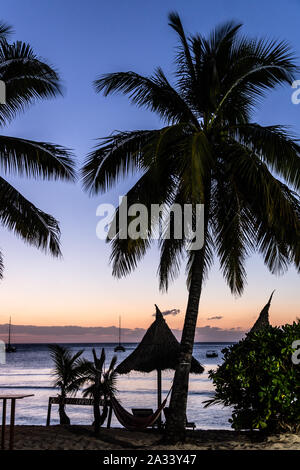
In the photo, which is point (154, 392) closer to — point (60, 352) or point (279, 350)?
point (60, 352)

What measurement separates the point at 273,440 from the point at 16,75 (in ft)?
26.0

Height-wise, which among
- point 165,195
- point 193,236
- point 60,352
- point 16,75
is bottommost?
point 60,352

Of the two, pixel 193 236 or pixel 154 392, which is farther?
pixel 154 392

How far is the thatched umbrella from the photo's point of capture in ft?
41.6

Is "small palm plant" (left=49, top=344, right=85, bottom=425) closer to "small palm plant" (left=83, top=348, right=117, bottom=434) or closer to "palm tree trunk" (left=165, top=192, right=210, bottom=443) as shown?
"small palm plant" (left=83, top=348, right=117, bottom=434)

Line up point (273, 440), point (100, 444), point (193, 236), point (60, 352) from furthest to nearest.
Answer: point (60, 352)
point (193, 236)
point (100, 444)
point (273, 440)

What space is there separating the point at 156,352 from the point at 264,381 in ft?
15.4

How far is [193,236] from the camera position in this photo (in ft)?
36.1

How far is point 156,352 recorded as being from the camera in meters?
12.7

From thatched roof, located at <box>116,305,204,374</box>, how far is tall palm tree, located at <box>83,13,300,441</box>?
259 centimetres

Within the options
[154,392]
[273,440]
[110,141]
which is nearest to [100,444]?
[273,440]

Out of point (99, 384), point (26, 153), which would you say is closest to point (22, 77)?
point (26, 153)

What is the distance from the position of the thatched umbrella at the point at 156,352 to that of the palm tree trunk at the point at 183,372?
10.5 ft

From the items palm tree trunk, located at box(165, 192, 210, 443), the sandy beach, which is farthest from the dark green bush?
palm tree trunk, located at box(165, 192, 210, 443)
